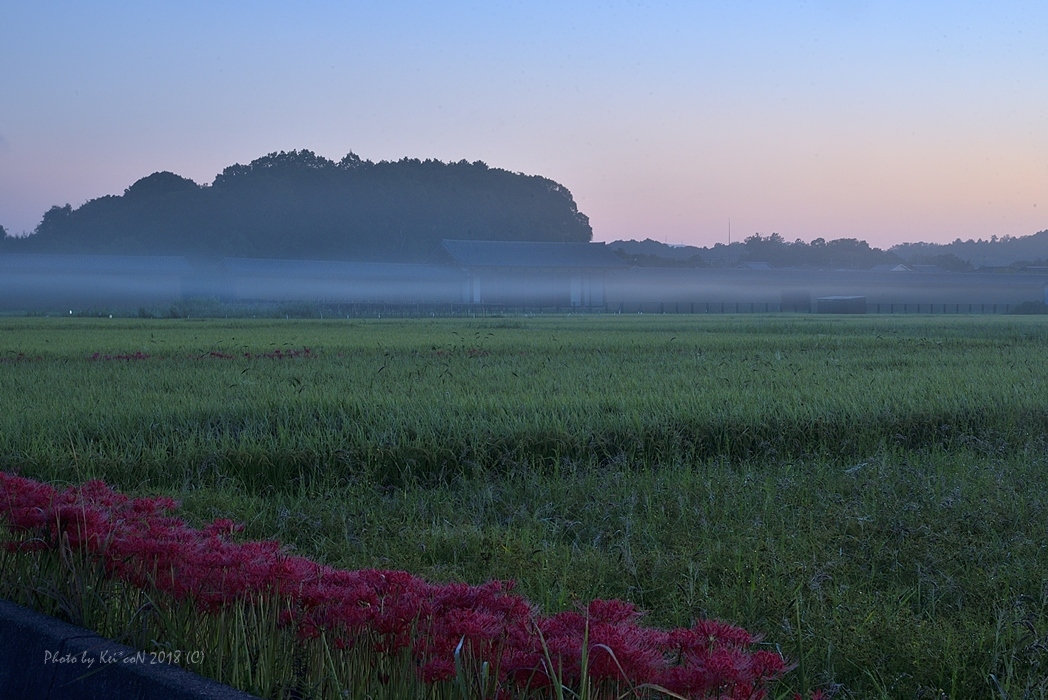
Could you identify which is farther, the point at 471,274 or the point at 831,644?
the point at 471,274

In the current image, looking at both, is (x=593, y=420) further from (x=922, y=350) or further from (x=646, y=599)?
(x=922, y=350)

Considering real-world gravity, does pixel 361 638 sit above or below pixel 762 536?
above

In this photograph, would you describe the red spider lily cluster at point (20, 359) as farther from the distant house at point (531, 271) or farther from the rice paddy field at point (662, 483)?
the distant house at point (531, 271)

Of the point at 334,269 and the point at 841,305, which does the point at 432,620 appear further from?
the point at 841,305

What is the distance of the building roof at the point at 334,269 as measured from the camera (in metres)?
45.8

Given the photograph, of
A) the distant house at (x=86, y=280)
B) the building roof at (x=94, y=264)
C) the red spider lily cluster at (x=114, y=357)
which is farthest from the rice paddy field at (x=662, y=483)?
the building roof at (x=94, y=264)

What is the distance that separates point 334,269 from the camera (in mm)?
47031

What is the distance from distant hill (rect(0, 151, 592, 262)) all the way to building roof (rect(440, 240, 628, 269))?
10.8m

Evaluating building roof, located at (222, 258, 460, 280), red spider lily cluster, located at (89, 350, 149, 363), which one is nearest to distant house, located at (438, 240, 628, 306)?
building roof, located at (222, 258, 460, 280)

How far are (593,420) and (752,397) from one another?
5.41ft

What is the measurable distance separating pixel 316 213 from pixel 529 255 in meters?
21.3

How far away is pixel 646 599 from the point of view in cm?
314

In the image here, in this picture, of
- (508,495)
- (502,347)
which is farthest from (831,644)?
(502,347)

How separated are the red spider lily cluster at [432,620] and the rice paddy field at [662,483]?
2.28 feet
